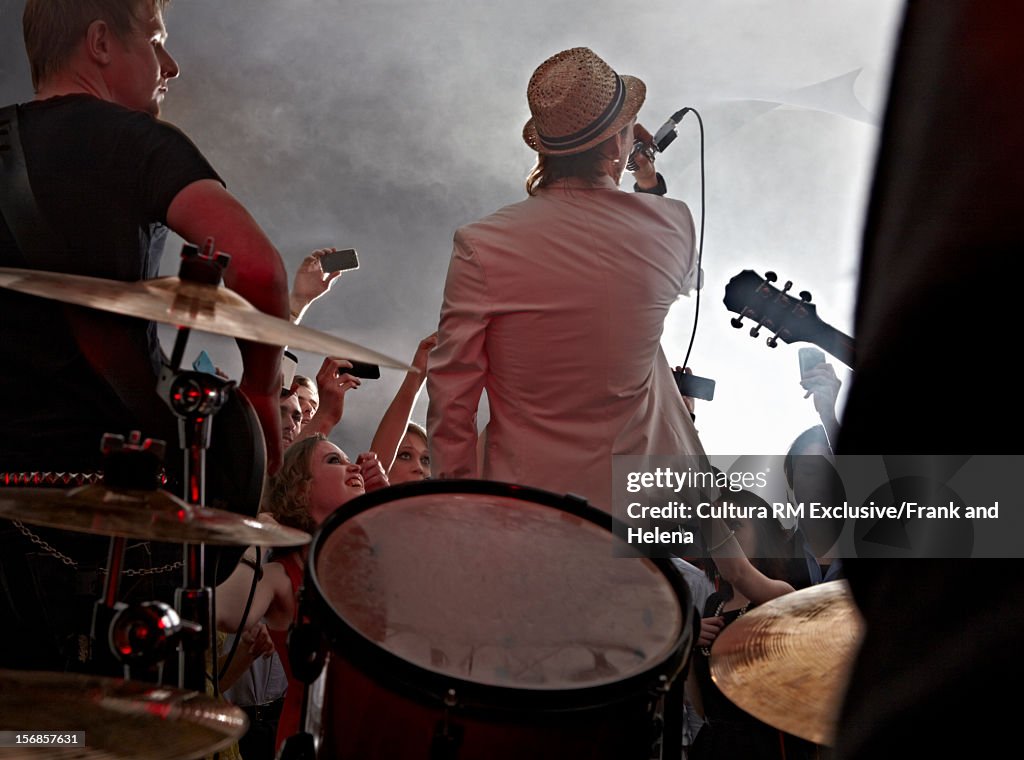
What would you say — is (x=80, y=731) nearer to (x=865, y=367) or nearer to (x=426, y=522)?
(x=426, y=522)

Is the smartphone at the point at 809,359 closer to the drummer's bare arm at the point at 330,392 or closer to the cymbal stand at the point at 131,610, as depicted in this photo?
the drummer's bare arm at the point at 330,392

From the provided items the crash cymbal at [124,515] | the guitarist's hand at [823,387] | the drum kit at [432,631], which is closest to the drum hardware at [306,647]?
the drum kit at [432,631]

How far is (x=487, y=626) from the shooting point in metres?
1.29

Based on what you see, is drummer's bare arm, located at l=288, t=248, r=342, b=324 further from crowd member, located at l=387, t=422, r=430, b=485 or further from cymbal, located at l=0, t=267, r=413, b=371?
cymbal, located at l=0, t=267, r=413, b=371

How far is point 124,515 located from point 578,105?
140 centimetres

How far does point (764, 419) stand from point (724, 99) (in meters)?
2.11

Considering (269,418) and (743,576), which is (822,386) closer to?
(743,576)

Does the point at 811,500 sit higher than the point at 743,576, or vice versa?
the point at 811,500

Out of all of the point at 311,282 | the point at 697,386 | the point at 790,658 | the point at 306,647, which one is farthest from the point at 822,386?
the point at 306,647

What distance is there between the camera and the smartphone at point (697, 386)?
325 cm

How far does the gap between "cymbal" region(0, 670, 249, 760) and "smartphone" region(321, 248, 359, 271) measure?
2311 millimetres

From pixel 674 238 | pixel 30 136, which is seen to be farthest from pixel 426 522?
pixel 674 238

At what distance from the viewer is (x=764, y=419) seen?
227 inches

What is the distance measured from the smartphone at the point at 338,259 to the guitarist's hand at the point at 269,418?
182 cm
